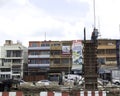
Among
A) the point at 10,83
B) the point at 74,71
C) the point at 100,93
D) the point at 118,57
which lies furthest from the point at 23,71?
the point at 100,93

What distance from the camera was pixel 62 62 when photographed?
104625 millimetres

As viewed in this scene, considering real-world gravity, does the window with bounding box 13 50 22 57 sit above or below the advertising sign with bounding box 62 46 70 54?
below

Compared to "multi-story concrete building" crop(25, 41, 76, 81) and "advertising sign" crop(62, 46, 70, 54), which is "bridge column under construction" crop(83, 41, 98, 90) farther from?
"advertising sign" crop(62, 46, 70, 54)

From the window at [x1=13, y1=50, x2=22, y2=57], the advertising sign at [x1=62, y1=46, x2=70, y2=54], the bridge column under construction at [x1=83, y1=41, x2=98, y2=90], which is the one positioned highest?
the advertising sign at [x1=62, y1=46, x2=70, y2=54]

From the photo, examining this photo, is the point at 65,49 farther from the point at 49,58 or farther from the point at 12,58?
the point at 12,58

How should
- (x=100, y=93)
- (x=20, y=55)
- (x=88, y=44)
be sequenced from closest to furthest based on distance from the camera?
(x=100, y=93) → (x=88, y=44) → (x=20, y=55)

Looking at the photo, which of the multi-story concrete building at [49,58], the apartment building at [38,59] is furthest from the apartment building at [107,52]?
the apartment building at [38,59]

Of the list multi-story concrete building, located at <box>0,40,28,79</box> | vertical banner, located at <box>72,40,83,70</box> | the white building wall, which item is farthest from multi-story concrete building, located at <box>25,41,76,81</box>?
multi-story concrete building, located at <box>0,40,28,79</box>

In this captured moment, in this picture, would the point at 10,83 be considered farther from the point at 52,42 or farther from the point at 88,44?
the point at 52,42

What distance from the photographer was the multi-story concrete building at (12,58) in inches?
4147

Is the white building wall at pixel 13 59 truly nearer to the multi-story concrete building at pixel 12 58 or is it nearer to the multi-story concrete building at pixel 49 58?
the multi-story concrete building at pixel 12 58

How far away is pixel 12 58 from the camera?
107125mm

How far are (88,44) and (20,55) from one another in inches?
3126

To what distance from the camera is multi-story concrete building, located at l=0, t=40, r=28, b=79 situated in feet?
346
